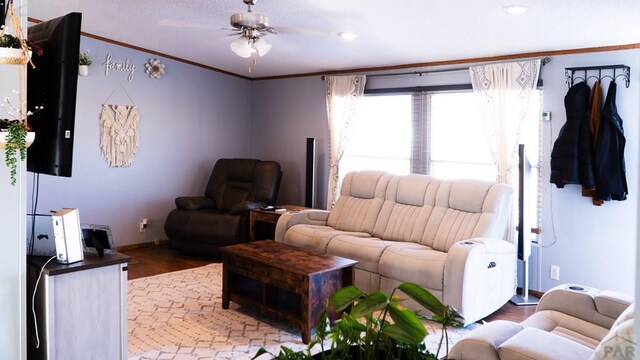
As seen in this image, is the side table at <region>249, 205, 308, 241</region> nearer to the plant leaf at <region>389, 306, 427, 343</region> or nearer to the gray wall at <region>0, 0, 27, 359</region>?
the gray wall at <region>0, 0, 27, 359</region>

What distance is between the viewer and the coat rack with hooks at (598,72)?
4.07m

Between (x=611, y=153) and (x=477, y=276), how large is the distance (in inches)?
57.6

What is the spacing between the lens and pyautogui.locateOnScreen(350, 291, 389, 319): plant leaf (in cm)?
113

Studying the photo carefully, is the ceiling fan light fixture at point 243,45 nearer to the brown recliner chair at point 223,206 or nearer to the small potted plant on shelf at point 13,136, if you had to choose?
the small potted plant on shelf at point 13,136

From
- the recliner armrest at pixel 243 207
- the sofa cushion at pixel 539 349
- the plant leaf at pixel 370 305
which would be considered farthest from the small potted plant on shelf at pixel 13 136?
the recliner armrest at pixel 243 207

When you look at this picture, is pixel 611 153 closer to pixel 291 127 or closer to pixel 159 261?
pixel 291 127

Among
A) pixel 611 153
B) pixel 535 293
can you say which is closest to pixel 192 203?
pixel 535 293

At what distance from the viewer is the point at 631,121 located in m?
4.07

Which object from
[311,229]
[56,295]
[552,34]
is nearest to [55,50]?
[56,295]

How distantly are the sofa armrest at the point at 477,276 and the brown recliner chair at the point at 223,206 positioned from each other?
2681 mm

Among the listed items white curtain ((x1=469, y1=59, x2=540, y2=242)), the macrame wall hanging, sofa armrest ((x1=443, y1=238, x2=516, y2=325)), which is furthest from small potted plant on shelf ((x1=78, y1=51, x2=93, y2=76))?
sofa armrest ((x1=443, y1=238, x2=516, y2=325))

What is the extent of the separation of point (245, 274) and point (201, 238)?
200cm

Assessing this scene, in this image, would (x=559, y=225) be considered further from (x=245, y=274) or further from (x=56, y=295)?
(x=56, y=295)

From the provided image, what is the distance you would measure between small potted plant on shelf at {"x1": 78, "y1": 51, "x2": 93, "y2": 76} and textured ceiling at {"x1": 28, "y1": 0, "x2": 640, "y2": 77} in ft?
0.85
